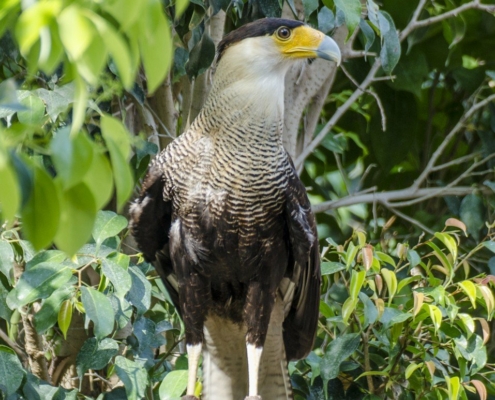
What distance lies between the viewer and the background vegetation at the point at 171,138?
99cm

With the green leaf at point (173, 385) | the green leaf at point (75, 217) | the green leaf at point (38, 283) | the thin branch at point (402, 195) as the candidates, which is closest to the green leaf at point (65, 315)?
the green leaf at point (38, 283)

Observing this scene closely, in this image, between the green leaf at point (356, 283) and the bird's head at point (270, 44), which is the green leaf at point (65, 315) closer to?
the green leaf at point (356, 283)

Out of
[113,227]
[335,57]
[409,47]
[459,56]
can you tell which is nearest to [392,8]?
[409,47]

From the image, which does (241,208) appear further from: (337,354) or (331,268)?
(337,354)

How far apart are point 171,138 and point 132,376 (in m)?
1.20

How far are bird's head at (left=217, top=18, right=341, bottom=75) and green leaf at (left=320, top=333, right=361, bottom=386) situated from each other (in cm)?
98

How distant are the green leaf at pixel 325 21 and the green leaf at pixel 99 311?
1.19 meters

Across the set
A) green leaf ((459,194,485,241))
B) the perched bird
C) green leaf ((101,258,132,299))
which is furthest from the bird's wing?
green leaf ((459,194,485,241))

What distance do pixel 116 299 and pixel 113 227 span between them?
0.24 metres

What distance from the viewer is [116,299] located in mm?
2900

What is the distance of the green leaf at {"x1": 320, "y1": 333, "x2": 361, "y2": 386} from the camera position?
9.86ft

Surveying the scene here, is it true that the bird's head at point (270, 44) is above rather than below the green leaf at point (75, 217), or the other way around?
below

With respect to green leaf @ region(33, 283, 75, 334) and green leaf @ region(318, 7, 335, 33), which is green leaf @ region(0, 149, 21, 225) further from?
green leaf @ region(318, 7, 335, 33)

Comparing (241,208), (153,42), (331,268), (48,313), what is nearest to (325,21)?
(241,208)
